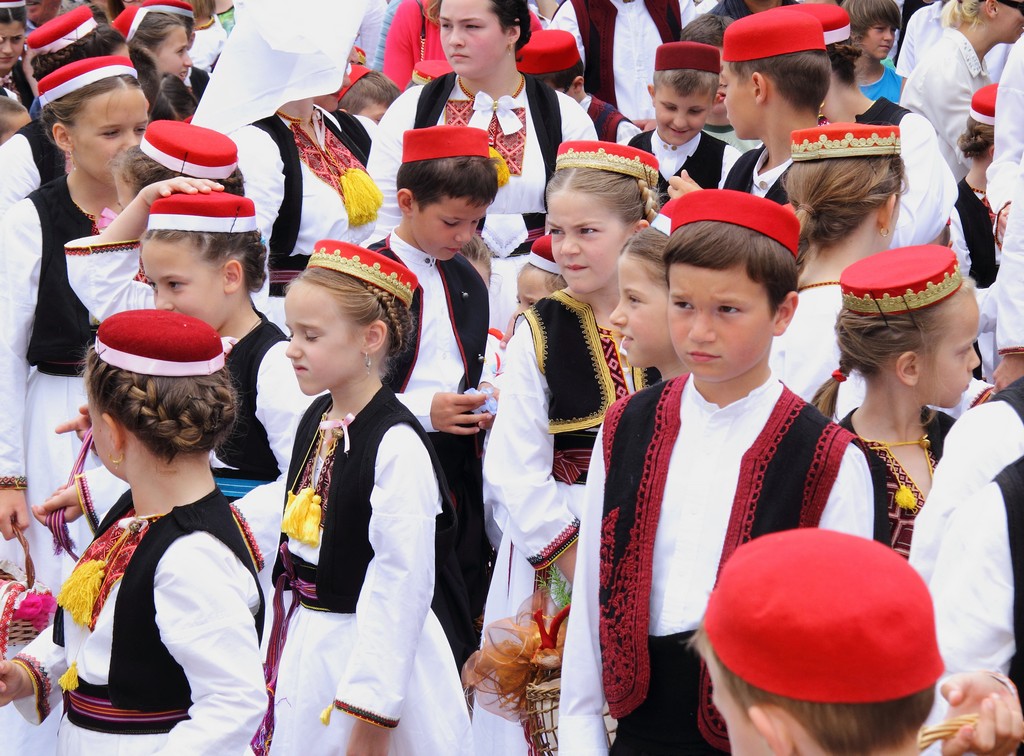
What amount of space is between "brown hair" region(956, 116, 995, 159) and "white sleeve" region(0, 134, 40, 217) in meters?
4.03

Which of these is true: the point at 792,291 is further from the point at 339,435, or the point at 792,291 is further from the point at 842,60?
the point at 842,60

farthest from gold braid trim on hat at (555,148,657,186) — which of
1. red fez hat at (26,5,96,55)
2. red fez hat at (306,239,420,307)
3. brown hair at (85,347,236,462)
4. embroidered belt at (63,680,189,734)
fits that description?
red fez hat at (26,5,96,55)

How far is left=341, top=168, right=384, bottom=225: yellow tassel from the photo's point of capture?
541 centimetres

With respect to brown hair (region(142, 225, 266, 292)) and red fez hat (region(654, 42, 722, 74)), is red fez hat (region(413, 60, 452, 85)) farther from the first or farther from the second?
brown hair (region(142, 225, 266, 292))

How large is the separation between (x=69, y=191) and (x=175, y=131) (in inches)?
21.9

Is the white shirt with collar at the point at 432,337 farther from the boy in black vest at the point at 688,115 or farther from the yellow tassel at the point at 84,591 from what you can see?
the boy in black vest at the point at 688,115

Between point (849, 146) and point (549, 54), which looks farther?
point (549, 54)

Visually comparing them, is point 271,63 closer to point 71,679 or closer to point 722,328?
point 71,679

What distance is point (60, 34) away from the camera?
5734 millimetres

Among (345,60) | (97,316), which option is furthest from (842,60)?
(97,316)

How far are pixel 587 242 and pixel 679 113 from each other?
2546mm

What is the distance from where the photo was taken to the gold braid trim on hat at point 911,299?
10.4ft

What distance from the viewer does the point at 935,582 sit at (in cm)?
238

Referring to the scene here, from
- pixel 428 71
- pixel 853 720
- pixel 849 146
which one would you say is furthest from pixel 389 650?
pixel 428 71
